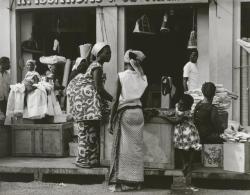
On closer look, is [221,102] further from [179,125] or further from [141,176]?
[141,176]

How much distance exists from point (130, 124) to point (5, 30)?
5.68 metres

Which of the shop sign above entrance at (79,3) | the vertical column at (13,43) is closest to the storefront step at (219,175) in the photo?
the shop sign above entrance at (79,3)

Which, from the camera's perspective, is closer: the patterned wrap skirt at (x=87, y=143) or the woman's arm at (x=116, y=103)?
the woman's arm at (x=116, y=103)

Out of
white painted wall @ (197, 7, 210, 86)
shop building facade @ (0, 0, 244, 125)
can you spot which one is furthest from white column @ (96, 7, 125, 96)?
white painted wall @ (197, 7, 210, 86)

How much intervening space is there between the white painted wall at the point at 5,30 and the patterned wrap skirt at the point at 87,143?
4634 millimetres

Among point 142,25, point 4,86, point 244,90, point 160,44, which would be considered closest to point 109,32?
point 142,25

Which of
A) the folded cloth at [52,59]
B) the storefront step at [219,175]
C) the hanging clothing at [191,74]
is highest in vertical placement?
the folded cloth at [52,59]

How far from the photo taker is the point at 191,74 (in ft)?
38.7

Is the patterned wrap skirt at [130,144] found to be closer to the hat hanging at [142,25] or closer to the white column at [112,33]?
the white column at [112,33]

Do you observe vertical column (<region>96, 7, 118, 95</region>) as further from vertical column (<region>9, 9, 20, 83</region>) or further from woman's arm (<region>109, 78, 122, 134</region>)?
woman's arm (<region>109, 78, 122, 134</region>)

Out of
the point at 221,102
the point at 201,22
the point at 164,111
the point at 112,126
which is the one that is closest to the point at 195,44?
the point at 201,22

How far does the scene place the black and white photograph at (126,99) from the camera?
8211 millimetres

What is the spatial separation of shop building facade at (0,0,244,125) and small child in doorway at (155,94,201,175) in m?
3.41

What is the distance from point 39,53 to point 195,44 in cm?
374
